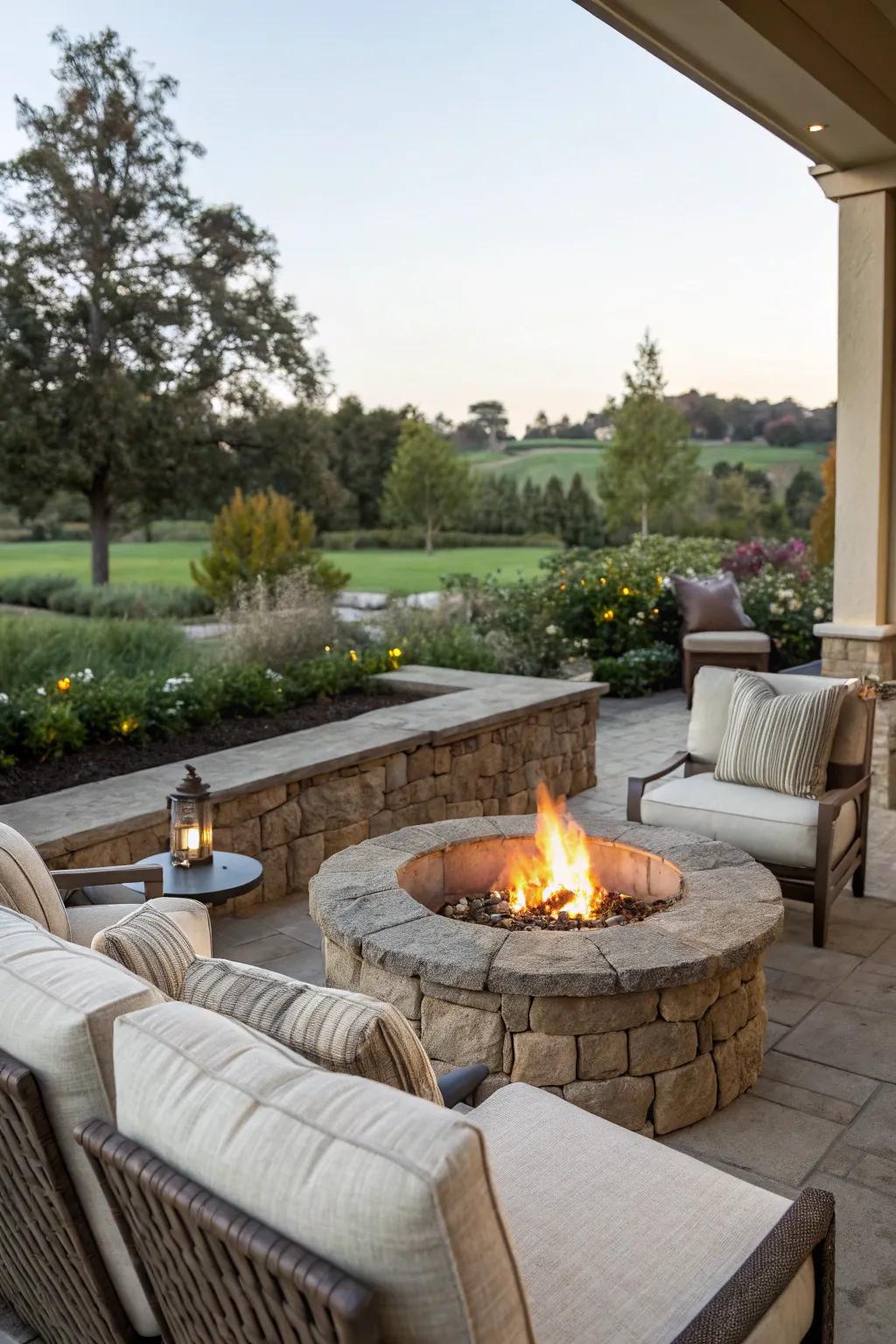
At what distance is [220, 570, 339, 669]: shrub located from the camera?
6695 millimetres

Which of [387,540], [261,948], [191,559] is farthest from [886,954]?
[387,540]

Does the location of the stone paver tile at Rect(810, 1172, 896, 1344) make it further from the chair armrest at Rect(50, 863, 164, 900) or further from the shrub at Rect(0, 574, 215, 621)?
the shrub at Rect(0, 574, 215, 621)

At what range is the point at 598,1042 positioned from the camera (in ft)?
8.66

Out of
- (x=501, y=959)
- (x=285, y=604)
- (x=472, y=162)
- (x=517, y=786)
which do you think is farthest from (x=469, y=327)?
(x=501, y=959)

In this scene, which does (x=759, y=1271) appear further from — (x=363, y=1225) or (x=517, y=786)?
(x=517, y=786)

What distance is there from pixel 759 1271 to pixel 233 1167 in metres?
0.82

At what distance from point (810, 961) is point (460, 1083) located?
220 centimetres

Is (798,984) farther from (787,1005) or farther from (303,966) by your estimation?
(303,966)

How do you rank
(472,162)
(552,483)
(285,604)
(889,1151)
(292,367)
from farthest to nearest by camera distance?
(552,483) → (292,367) → (472,162) → (285,604) → (889,1151)

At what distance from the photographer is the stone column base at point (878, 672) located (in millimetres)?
6043

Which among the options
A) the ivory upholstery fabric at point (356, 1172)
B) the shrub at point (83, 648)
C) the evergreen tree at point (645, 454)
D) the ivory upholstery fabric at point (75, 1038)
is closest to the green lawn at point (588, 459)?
the evergreen tree at point (645, 454)

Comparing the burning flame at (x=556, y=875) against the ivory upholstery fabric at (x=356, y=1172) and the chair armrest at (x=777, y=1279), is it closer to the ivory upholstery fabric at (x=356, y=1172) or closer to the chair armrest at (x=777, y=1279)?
the chair armrest at (x=777, y=1279)

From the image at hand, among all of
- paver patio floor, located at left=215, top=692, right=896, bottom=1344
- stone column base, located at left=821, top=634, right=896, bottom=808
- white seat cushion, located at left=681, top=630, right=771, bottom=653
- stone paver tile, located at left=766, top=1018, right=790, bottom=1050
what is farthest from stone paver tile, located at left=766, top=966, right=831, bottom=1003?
white seat cushion, located at left=681, top=630, right=771, bottom=653

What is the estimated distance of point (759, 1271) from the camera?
148 cm
